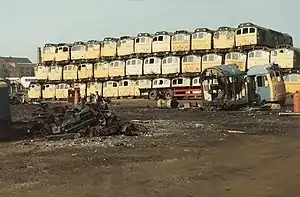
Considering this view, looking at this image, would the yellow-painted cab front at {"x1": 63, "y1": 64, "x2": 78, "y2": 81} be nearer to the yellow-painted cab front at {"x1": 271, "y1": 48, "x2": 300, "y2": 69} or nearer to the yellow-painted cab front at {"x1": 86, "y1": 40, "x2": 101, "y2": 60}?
the yellow-painted cab front at {"x1": 86, "y1": 40, "x2": 101, "y2": 60}

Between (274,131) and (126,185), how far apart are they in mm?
10106

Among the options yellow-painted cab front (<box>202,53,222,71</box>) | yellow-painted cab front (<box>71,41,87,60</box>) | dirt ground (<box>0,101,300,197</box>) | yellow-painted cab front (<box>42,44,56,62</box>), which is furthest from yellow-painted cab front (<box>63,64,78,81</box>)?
dirt ground (<box>0,101,300,197</box>)

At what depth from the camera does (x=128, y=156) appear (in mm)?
11773

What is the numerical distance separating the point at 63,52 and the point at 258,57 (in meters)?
26.4

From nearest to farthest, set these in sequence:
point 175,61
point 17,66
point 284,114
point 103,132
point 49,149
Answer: point 49,149 → point 103,132 → point 284,114 → point 175,61 → point 17,66

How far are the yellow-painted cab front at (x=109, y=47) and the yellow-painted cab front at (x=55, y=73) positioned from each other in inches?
257

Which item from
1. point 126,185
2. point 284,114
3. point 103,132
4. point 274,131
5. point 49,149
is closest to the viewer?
point 126,185

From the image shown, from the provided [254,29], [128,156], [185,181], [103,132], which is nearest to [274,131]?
[103,132]

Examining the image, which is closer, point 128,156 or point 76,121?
point 128,156

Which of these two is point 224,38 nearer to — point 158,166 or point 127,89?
point 127,89

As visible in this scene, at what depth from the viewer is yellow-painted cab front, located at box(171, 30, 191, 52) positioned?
171 ft

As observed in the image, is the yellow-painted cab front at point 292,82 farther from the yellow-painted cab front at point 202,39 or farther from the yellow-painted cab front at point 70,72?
the yellow-painted cab front at point 70,72

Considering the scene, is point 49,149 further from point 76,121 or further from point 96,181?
point 96,181

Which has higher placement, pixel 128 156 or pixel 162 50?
pixel 162 50
